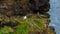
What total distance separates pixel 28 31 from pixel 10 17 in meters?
1.15

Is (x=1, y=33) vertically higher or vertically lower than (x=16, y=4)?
lower

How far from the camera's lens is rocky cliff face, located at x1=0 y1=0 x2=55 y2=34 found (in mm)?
11109

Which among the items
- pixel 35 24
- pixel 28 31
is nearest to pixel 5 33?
pixel 28 31

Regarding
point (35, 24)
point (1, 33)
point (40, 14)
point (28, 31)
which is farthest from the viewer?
point (40, 14)

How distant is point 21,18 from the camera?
499 inches

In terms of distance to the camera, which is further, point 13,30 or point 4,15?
point 4,15

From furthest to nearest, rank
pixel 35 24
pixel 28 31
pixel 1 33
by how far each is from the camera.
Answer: pixel 35 24 < pixel 28 31 < pixel 1 33

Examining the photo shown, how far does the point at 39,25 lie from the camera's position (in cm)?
1266

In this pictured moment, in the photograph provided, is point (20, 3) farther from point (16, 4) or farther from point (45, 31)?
point (45, 31)

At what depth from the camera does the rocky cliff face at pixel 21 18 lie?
11109mm

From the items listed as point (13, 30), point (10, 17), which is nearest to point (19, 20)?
point (10, 17)

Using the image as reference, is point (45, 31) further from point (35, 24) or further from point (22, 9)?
point (22, 9)

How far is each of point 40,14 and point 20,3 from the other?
2.58 meters

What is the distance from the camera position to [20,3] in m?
12.7
